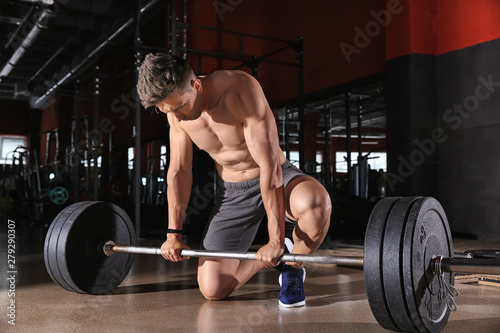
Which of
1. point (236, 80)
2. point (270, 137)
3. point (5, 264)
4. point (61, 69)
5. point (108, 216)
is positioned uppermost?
point (61, 69)

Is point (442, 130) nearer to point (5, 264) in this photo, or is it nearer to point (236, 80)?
point (236, 80)

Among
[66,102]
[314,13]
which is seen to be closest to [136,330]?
[314,13]

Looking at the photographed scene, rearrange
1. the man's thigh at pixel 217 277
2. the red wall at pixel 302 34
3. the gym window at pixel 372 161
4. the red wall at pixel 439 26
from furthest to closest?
the gym window at pixel 372 161, the red wall at pixel 302 34, the red wall at pixel 439 26, the man's thigh at pixel 217 277

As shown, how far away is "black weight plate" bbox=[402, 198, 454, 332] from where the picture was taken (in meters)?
1.37

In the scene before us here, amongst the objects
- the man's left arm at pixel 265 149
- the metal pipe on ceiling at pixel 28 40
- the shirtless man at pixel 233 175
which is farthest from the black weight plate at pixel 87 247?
the metal pipe on ceiling at pixel 28 40

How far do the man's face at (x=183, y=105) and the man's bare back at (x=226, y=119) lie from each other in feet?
0.05

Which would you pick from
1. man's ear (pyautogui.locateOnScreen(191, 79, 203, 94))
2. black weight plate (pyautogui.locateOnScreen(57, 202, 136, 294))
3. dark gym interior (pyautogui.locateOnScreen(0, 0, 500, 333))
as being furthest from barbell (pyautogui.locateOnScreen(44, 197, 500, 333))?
black weight plate (pyautogui.locateOnScreen(57, 202, 136, 294))

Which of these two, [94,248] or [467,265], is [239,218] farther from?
[467,265]

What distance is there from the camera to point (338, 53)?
5.97 metres

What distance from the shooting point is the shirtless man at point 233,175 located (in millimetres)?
1745

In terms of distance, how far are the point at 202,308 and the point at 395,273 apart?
966 mm

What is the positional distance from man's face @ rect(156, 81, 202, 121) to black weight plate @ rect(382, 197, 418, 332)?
0.80 m

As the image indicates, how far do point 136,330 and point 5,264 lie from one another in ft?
7.40

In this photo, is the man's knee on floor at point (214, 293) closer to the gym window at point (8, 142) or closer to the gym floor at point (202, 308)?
the gym floor at point (202, 308)
